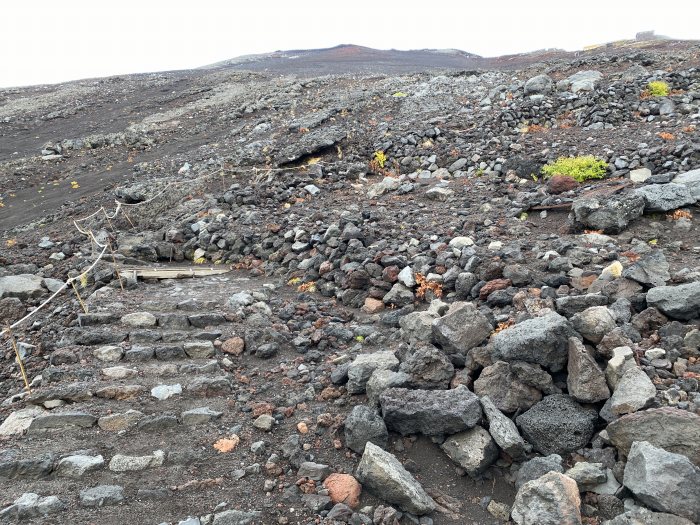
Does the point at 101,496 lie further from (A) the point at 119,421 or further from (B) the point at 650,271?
(B) the point at 650,271

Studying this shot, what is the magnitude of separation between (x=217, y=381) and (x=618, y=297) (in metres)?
3.84

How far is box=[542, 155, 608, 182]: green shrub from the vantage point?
7973 millimetres

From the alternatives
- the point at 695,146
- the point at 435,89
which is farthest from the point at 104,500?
the point at 435,89

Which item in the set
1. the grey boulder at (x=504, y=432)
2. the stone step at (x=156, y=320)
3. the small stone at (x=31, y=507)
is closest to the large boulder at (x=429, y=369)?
the grey boulder at (x=504, y=432)

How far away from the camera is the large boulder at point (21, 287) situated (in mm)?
7633

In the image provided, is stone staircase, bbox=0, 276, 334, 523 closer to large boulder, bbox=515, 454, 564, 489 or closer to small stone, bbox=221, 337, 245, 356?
small stone, bbox=221, 337, 245, 356

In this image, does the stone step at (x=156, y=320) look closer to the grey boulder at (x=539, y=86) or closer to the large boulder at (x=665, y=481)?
the large boulder at (x=665, y=481)

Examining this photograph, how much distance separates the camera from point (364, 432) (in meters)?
3.76

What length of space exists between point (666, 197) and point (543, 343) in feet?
13.2

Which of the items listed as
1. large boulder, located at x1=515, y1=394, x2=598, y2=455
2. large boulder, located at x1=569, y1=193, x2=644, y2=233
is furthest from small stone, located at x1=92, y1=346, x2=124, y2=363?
large boulder, located at x1=569, y1=193, x2=644, y2=233

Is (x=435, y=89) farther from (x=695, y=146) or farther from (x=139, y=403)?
(x=139, y=403)

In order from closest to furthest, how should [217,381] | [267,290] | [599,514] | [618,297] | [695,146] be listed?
[599,514] < [618,297] < [217,381] < [267,290] < [695,146]

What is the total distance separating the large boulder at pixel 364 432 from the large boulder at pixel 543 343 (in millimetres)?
1143

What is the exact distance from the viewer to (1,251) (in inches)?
382
